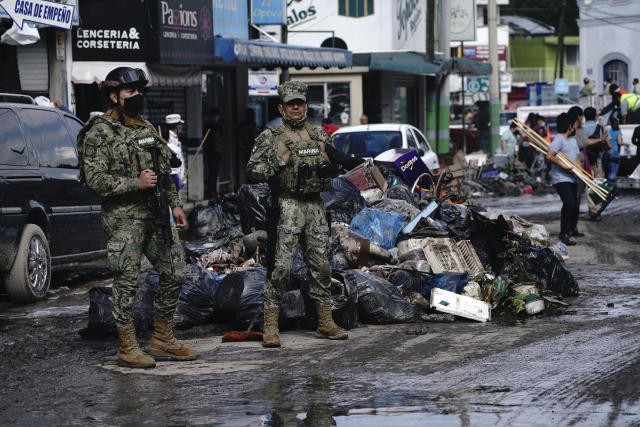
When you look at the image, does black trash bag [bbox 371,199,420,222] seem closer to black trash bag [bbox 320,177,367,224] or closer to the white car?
black trash bag [bbox 320,177,367,224]

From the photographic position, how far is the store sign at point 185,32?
18.0 meters

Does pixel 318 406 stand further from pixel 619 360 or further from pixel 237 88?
pixel 237 88

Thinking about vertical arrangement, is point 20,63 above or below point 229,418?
above

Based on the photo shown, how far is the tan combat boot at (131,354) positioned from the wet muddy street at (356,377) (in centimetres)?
7

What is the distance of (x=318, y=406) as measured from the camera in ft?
19.0

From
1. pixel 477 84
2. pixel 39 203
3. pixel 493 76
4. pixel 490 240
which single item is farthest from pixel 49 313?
pixel 477 84

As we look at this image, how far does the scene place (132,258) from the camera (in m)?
6.80

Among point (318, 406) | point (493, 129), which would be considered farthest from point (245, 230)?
point (493, 129)

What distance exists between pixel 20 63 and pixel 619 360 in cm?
1217

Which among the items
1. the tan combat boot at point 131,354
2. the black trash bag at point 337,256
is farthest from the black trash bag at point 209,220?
the tan combat boot at point 131,354

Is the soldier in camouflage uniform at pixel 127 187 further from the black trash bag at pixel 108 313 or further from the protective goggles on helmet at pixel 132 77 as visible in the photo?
the black trash bag at pixel 108 313

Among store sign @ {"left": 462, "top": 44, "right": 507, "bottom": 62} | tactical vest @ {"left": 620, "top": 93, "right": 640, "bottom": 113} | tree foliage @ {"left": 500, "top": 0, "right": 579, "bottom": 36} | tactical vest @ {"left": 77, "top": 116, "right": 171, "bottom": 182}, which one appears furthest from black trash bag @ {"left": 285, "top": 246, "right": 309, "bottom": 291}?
tree foliage @ {"left": 500, "top": 0, "right": 579, "bottom": 36}

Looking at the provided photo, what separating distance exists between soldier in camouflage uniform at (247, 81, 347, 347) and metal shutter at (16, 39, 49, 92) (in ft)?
32.4

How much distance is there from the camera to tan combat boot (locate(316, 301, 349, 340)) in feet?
25.8
